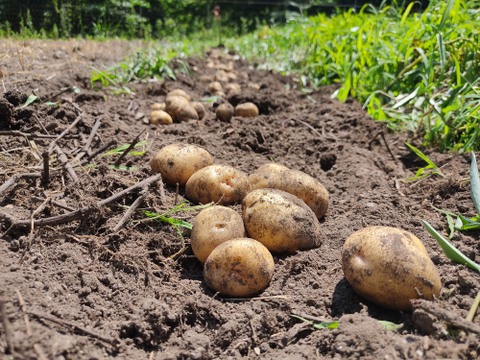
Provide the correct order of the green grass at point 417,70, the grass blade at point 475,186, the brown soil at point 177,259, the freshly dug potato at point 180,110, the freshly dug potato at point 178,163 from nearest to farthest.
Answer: the brown soil at point 177,259
the grass blade at point 475,186
the freshly dug potato at point 178,163
the green grass at point 417,70
the freshly dug potato at point 180,110

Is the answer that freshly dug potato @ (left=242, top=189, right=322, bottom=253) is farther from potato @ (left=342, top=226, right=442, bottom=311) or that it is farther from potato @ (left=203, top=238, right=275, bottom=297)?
potato @ (left=342, top=226, right=442, bottom=311)

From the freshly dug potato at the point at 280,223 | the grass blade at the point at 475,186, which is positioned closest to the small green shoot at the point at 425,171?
the grass blade at the point at 475,186

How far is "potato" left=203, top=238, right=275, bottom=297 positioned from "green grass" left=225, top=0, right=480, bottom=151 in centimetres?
196

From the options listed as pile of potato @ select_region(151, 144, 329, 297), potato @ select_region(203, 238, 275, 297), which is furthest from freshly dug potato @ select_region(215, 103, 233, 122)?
potato @ select_region(203, 238, 275, 297)

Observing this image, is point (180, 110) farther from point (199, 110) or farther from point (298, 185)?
point (298, 185)

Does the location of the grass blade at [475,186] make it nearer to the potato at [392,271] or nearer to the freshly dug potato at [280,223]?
the potato at [392,271]

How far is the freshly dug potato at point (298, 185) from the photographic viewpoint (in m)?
2.62

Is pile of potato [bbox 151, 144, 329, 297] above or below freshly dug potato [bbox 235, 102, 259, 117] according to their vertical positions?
above

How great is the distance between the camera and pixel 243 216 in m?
2.41

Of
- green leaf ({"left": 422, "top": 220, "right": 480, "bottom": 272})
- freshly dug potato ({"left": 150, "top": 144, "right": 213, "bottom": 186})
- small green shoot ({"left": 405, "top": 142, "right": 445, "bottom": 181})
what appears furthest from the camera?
small green shoot ({"left": 405, "top": 142, "right": 445, "bottom": 181})

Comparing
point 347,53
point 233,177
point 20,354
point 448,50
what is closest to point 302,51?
point 347,53

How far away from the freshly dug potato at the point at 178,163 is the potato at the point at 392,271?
1238 mm

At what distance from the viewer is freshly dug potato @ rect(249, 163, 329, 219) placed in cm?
262

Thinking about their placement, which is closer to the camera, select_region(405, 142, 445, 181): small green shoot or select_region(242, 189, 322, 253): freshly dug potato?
select_region(242, 189, 322, 253): freshly dug potato
